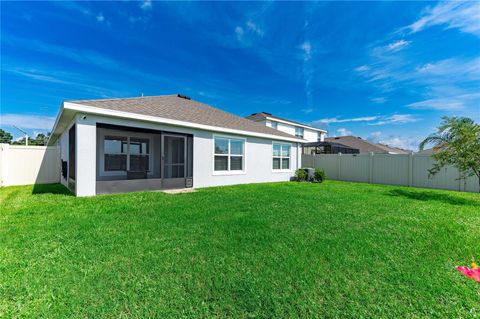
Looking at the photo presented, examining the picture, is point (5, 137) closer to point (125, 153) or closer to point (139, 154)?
point (125, 153)

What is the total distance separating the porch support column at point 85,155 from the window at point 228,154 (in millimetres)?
5203

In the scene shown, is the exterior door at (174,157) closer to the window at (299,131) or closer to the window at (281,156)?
the window at (281,156)

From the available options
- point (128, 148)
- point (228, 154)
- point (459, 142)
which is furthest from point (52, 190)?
point (459, 142)

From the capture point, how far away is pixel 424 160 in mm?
11703

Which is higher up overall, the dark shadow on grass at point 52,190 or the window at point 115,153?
the window at point 115,153

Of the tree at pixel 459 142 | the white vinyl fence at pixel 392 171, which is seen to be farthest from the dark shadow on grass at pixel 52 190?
the white vinyl fence at pixel 392 171

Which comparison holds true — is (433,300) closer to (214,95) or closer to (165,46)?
(165,46)

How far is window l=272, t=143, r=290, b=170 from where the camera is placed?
44.9 ft

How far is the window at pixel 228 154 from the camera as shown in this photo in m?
10.7

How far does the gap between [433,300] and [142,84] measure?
19548mm

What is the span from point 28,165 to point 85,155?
7251 millimetres

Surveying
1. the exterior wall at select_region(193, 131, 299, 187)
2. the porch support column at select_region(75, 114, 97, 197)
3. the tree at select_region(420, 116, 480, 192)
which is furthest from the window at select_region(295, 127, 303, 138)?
the porch support column at select_region(75, 114, 97, 197)

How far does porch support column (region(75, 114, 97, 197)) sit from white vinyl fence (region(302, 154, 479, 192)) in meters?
15.0

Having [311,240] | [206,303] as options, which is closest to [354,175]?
[311,240]
